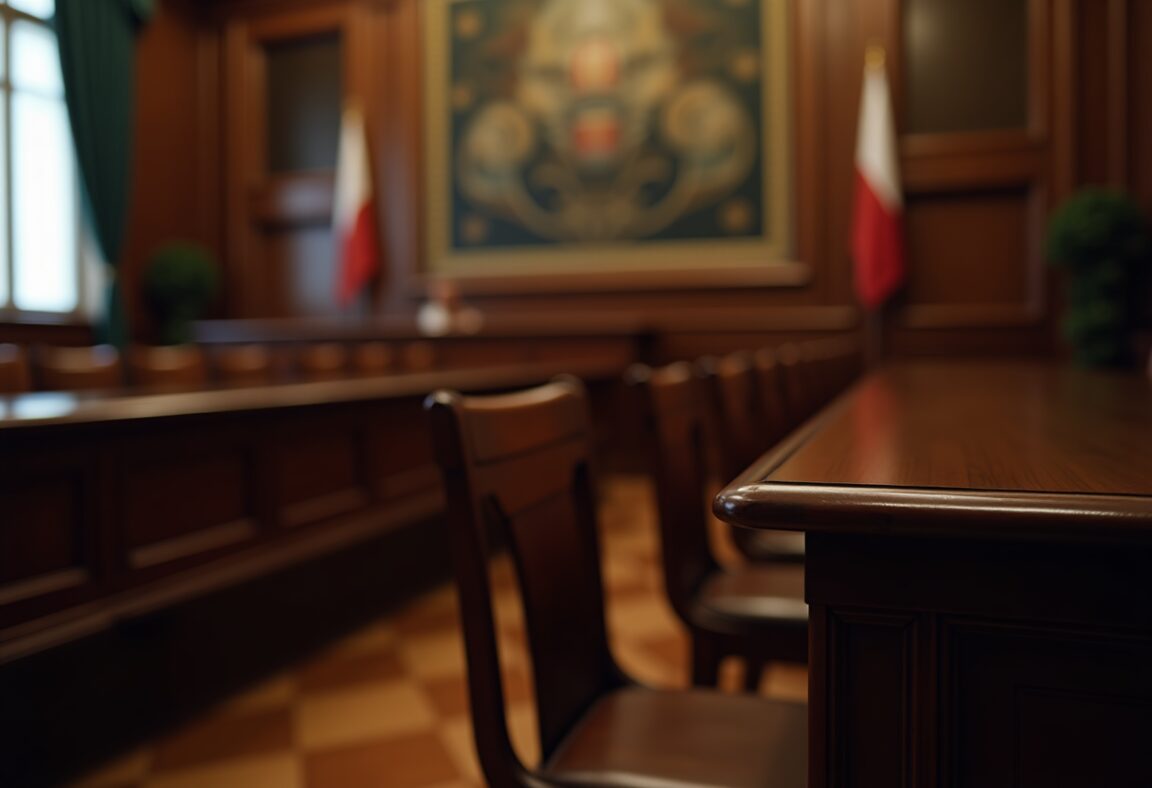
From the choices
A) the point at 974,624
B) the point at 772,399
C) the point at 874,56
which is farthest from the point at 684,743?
the point at 874,56

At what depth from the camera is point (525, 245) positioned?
696cm

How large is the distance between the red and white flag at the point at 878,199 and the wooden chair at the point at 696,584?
4825 millimetres

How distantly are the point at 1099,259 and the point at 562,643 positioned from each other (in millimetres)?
5506

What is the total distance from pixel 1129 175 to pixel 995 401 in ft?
17.2

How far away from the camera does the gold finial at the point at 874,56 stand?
6.05m

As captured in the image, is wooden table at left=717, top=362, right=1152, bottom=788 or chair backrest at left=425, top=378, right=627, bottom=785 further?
chair backrest at left=425, top=378, right=627, bottom=785

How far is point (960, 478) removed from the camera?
0.70 meters

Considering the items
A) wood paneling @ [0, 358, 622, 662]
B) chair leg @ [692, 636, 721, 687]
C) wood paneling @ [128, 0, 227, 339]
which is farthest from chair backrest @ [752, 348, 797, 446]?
wood paneling @ [128, 0, 227, 339]

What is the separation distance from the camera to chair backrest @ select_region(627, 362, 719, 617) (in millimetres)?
1389

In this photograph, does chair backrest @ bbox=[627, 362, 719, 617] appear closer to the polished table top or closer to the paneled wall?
the polished table top

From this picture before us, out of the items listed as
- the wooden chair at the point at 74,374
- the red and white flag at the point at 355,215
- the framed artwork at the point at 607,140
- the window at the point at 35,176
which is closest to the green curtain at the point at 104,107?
the window at the point at 35,176

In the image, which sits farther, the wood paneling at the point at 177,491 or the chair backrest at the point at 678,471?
the wood paneling at the point at 177,491

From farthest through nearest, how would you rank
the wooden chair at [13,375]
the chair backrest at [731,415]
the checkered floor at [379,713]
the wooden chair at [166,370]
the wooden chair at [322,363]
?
the wooden chair at [322,363], the wooden chair at [166,370], the wooden chair at [13,375], the checkered floor at [379,713], the chair backrest at [731,415]

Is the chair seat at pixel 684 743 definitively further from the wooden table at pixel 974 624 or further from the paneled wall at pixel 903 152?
the paneled wall at pixel 903 152
